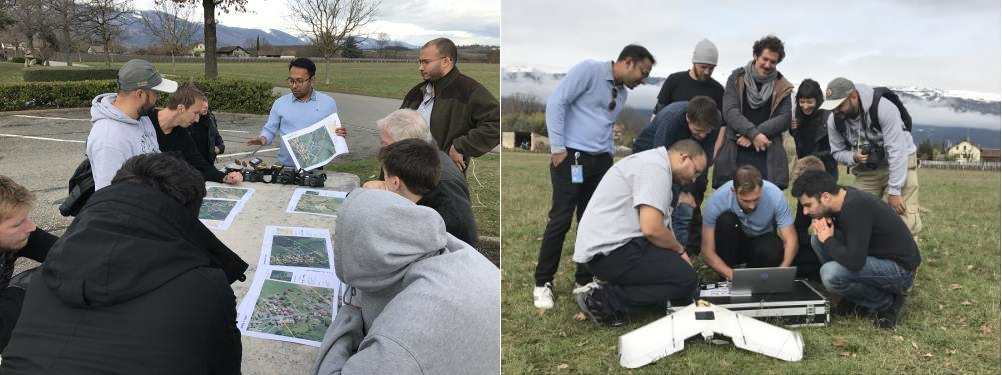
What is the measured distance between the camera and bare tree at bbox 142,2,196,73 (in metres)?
4.84

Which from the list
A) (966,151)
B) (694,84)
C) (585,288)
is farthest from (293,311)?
(966,151)

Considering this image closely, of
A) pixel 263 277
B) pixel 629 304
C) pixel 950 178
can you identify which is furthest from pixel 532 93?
pixel 950 178

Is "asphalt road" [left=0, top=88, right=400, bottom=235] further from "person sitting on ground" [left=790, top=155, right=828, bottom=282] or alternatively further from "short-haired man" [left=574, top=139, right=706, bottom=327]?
"person sitting on ground" [left=790, top=155, right=828, bottom=282]

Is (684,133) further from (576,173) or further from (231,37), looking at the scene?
(231,37)

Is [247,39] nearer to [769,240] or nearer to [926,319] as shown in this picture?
[769,240]

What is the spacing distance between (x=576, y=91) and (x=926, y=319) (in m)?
1.82

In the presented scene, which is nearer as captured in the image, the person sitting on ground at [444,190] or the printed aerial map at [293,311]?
the printed aerial map at [293,311]

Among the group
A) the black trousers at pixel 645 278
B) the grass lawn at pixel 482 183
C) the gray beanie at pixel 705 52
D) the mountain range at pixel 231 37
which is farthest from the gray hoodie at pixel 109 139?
the mountain range at pixel 231 37

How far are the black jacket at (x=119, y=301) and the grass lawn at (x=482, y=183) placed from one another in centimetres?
302

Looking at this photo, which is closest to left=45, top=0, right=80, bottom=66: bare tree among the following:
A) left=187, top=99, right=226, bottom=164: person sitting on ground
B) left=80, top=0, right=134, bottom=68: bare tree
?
left=80, top=0, right=134, bottom=68: bare tree

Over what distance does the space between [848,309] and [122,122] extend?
3.07 metres

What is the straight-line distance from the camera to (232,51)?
21.7ft

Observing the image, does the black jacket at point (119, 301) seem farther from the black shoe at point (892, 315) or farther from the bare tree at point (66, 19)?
the bare tree at point (66, 19)

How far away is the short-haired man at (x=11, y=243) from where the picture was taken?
1.91 m
